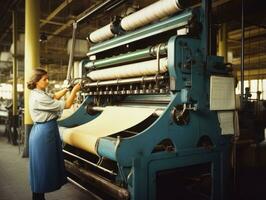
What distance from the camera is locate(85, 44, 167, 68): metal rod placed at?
101 inches

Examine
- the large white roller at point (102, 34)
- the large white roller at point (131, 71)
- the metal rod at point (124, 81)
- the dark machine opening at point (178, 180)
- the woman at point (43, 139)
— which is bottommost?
the dark machine opening at point (178, 180)

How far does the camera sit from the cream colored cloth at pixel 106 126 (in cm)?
250

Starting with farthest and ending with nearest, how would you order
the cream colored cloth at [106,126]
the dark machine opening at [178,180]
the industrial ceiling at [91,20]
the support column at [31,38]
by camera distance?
1. the support column at [31,38]
2. the industrial ceiling at [91,20]
3. the dark machine opening at [178,180]
4. the cream colored cloth at [106,126]

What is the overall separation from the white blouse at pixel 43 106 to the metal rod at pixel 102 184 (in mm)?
605

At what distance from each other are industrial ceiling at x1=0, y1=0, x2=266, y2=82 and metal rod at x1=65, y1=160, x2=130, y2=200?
1.62 meters

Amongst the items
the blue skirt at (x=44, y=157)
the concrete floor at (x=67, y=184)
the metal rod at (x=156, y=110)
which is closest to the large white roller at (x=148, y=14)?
the metal rod at (x=156, y=110)

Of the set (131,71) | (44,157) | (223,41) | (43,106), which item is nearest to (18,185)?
(44,157)

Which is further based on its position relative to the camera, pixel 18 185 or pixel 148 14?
pixel 18 185

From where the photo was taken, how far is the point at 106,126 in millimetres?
2791

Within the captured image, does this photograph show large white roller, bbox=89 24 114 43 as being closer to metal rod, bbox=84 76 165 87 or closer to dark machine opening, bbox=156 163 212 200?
metal rod, bbox=84 76 165 87

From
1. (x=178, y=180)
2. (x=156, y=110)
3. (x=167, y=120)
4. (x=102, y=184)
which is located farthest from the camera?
(x=178, y=180)

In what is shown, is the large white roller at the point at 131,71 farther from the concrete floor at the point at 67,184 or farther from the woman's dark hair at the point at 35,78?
the concrete floor at the point at 67,184

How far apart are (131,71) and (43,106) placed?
0.87 m

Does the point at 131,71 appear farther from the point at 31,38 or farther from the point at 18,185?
the point at 31,38
